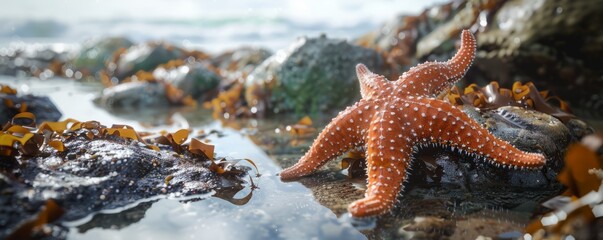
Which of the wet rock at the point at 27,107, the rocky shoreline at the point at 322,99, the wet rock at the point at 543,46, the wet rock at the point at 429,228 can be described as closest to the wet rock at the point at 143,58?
the rocky shoreline at the point at 322,99

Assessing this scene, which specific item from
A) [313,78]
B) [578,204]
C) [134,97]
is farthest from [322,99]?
[578,204]

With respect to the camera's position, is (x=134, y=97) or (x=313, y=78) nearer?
(x=313, y=78)

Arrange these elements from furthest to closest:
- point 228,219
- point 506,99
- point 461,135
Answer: point 506,99, point 461,135, point 228,219

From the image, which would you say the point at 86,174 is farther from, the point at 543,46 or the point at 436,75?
the point at 543,46

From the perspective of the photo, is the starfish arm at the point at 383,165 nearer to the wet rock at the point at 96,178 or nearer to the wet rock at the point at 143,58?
the wet rock at the point at 96,178

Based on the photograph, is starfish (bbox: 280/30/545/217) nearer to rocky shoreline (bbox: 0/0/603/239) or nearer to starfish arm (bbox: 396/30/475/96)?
starfish arm (bbox: 396/30/475/96)

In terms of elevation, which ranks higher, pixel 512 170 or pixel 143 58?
pixel 143 58
